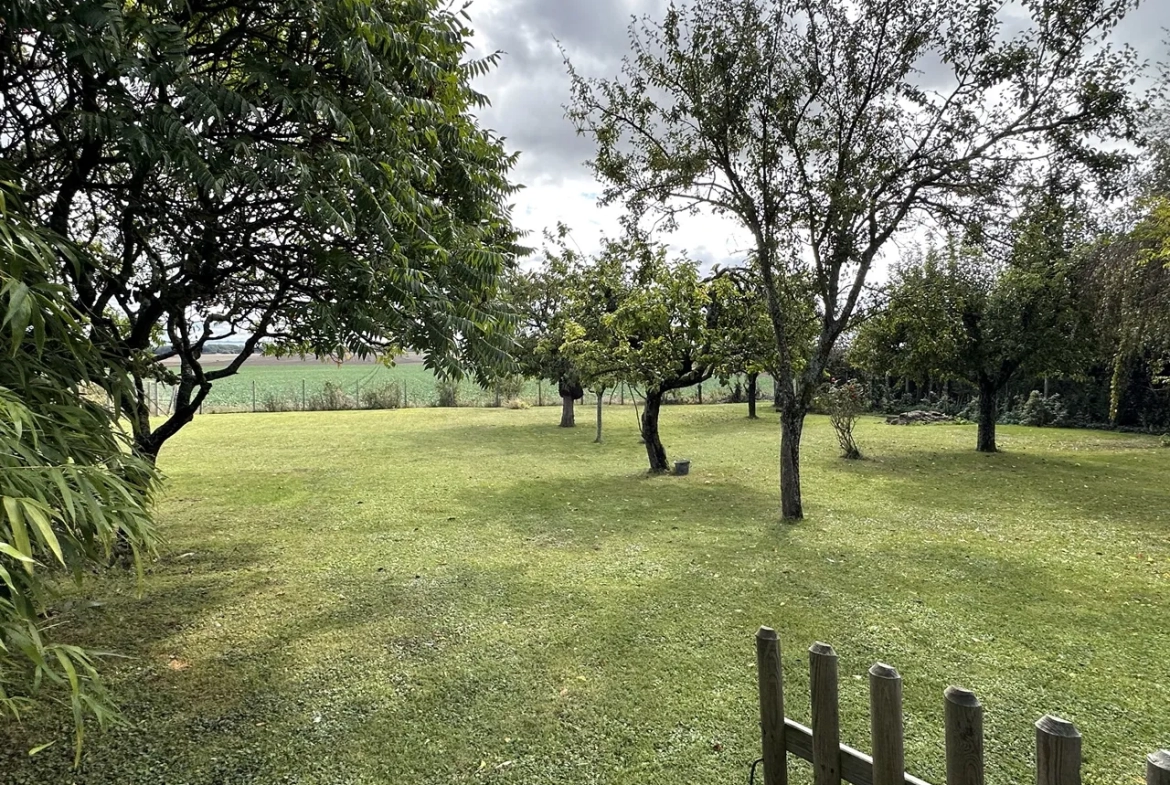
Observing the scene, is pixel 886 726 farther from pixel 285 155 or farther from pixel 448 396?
pixel 448 396

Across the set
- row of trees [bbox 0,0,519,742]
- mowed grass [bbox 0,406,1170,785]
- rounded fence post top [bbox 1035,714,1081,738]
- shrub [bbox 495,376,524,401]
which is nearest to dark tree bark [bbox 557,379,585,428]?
shrub [bbox 495,376,524,401]

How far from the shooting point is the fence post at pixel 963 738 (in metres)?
1.61

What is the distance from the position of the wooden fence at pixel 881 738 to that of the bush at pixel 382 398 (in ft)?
89.8

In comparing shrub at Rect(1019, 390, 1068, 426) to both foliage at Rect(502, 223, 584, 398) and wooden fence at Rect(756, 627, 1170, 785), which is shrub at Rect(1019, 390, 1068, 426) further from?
wooden fence at Rect(756, 627, 1170, 785)

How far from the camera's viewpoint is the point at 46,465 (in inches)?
65.7

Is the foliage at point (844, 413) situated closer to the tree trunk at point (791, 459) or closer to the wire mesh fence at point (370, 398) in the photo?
the tree trunk at point (791, 459)

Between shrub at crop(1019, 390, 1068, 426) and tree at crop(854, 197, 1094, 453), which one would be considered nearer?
tree at crop(854, 197, 1094, 453)

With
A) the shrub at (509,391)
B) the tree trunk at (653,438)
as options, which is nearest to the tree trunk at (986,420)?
the tree trunk at (653,438)

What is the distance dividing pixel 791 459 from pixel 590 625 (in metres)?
4.19

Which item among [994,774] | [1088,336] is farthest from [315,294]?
[1088,336]

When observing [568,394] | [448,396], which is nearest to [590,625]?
[568,394]

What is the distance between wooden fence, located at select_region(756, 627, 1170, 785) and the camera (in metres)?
1.46

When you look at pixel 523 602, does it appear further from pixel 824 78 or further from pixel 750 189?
pixel 824 78

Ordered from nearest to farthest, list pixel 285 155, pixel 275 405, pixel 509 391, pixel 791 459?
pixel 285 155 < pixel 791 459 < pixel 275 405 < pixel 509 391
